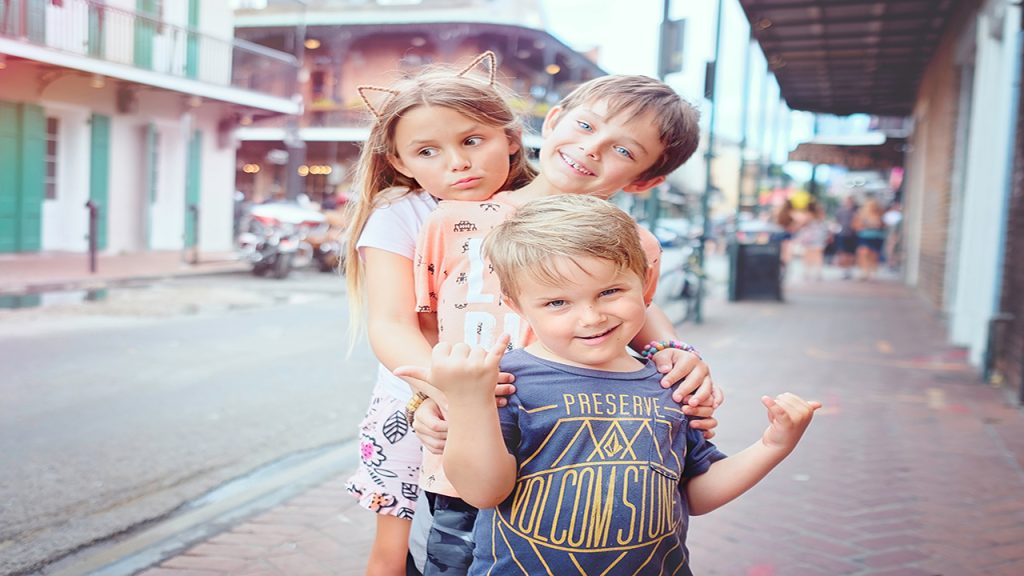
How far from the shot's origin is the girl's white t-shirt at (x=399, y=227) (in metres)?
1.71

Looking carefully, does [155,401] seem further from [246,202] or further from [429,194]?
[246,202]

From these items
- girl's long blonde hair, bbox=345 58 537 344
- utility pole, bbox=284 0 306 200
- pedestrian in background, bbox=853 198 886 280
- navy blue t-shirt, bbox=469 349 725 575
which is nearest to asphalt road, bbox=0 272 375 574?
girl's long blonde hair, bbox=345 58 537 344

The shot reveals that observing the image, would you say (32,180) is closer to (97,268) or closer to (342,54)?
(97,268)

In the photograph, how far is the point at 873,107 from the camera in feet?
71.9

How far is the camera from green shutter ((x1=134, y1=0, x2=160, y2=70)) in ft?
48.3

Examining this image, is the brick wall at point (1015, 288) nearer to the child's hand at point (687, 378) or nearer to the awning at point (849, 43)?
the child's hand at point (687, 378)

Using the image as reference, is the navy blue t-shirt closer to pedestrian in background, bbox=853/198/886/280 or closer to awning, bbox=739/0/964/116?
awning, bbox=739/0/964/116

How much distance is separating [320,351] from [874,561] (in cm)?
540

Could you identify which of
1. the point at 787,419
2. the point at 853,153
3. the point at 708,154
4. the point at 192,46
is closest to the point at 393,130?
the point at 787,419

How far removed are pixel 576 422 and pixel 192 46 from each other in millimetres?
16646

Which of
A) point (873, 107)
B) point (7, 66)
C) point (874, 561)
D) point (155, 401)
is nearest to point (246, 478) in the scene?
point (155, 401)

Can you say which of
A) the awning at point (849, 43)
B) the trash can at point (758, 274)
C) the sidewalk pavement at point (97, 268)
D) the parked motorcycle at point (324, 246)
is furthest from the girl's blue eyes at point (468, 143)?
the parked motorcycle at point (324, 246)

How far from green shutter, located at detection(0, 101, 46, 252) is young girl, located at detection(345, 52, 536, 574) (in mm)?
13167

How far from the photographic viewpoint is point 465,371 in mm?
1261
